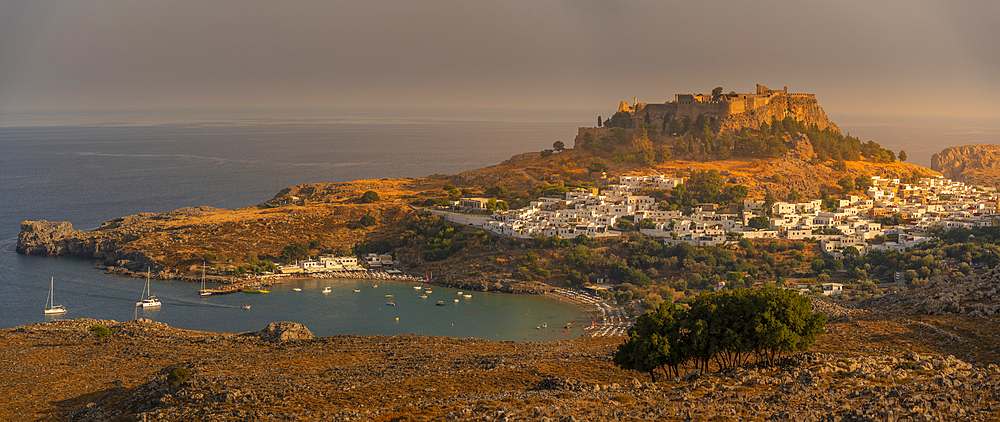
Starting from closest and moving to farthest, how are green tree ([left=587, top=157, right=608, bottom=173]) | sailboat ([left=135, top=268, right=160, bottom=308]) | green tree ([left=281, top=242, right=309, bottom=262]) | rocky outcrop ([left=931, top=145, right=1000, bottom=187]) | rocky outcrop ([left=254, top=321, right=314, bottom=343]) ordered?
rocky outcrop ([left=254, top=321, right=314, bottom=343]) → sailboat ([left=135, top=268, right=160, bottom=308]) → green tree ([left=281, top=242, right=309, bottom=262]) → green tree ([left=587, top=157, right=608, bottom=173]) → rocky outcrop ([left=931, top=145, right=1000, bottom=187])

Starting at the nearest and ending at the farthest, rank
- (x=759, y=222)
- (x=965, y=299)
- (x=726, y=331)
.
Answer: (x=726, y=331)
(x=965, y=299)
(x=759, y=222)

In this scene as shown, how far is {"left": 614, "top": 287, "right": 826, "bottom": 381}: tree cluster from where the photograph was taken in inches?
476

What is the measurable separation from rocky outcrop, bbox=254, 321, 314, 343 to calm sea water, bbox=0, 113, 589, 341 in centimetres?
705

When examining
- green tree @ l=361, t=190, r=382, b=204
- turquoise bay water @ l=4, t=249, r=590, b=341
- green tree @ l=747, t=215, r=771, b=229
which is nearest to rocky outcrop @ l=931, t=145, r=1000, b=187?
green tree @ l=747, t=215, r=771, b=229

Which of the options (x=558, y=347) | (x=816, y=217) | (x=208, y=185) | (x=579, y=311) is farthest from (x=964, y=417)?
(x=208, y=185)

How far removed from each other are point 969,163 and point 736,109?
24.7 metres

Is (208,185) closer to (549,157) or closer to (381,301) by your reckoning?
(549,157)

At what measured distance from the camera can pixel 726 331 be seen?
12.2 meters

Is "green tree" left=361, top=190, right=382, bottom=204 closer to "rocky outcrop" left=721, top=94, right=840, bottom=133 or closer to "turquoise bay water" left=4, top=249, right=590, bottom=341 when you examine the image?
"turquoise bay water" left=4, top=249, right=590, bottom=341

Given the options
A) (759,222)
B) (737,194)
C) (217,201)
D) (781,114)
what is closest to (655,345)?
(759,222)

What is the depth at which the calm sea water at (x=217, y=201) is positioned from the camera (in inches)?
1182

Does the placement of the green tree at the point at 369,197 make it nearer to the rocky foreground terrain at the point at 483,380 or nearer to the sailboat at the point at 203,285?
the sailboat at the point at 203,285

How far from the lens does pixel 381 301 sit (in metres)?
33.1

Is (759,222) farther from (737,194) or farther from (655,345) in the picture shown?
(655,345)
